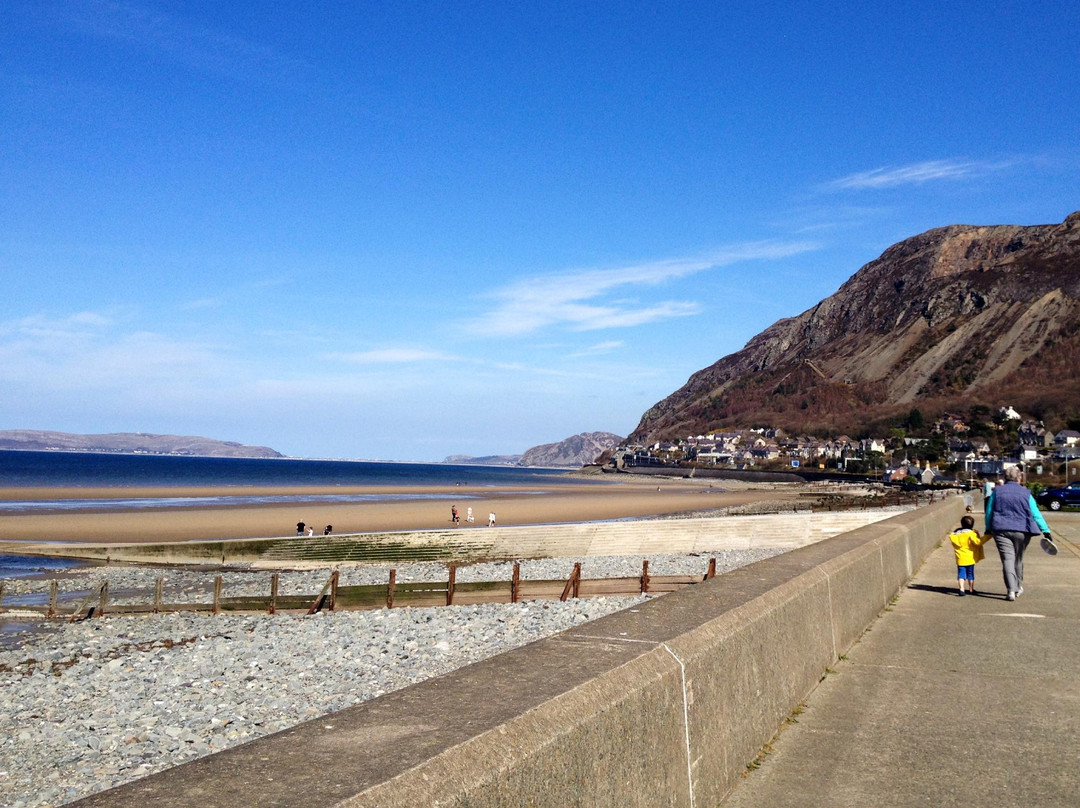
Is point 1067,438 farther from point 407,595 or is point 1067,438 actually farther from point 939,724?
point 939,724

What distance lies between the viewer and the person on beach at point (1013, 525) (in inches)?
443

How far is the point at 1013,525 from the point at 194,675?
12664 mm

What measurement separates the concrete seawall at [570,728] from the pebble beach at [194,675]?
19.8ft

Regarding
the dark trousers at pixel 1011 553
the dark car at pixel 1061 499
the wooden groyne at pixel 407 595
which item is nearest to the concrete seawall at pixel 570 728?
the dark trousers at pixel 1011 553

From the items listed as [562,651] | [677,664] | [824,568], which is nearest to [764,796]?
[677,664]

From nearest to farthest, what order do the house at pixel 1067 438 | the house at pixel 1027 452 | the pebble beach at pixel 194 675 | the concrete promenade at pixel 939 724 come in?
the concrete promenade at pixel 939 724 < the pebble beach at pixel 194 675 < the house at pixel 1027 452 < the house at pixel 1067 438

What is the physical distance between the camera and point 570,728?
115 inches

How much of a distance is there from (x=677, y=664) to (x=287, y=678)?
1237 cm

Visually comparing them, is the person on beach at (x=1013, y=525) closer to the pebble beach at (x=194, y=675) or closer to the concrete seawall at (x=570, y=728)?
the concrete seawall at (x=570, y=728)

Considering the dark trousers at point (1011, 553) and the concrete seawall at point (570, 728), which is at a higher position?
the concrete seawall at point (570, 728)

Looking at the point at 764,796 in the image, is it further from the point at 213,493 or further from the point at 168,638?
the point at 213,493

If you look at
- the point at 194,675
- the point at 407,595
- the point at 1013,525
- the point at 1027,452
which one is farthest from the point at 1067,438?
the point at 194,675

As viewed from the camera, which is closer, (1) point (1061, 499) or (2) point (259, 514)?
(1) point (1061, 499)

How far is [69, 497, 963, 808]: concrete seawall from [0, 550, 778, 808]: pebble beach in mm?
6025
